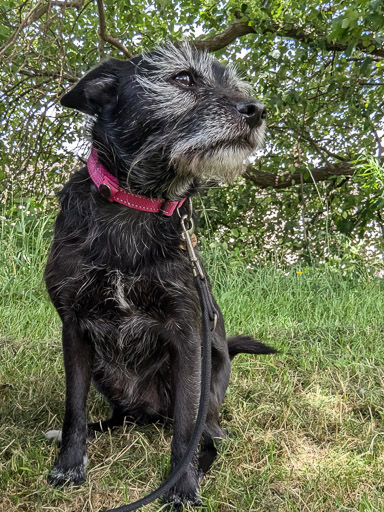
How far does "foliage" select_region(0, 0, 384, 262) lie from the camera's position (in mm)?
5359

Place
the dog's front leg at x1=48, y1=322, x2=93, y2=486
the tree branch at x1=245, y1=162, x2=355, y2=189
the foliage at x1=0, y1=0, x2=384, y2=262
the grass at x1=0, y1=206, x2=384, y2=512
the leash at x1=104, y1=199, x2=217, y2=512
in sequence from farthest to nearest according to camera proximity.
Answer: the tree branch at x1=245, y1=162, x2=355, y2=189 < the foliage at x1=0, y1=0, x2=384, y2=262 < the dog's front leg at x1=48, y1=322, x2=93, y2=486 < the grass at x1=0, y1=206, x2=384, y2=512 < the leash at x1=104, y1=199, x2=217, y2=512

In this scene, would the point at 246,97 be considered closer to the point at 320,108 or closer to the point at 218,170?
the point at 218,170

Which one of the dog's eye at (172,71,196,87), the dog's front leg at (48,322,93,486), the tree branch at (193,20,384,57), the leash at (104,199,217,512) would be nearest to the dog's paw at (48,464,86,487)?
the dog's front leg at (48,322,93,486)

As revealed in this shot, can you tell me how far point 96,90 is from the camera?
6.89 ft

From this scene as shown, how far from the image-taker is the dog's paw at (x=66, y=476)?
1.92m

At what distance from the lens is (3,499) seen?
1751 mm

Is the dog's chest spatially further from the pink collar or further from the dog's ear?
the dog's ear

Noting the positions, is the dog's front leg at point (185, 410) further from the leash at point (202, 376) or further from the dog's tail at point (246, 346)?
the dog's tail at point (246, 346)

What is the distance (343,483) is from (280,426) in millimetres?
562

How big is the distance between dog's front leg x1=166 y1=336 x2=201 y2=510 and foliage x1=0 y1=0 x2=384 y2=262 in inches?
130

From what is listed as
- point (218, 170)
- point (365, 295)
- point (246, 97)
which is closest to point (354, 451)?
point (218, 170)

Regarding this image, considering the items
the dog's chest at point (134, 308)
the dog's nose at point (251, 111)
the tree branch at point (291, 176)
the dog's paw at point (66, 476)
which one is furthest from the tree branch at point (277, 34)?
the dog's paw at point (66, 476)

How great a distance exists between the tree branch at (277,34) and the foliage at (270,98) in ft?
0.05

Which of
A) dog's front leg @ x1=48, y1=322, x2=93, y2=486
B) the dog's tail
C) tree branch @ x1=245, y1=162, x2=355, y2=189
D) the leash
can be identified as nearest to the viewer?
the leash
